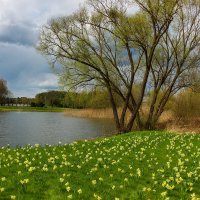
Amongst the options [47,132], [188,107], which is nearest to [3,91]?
[47,132]

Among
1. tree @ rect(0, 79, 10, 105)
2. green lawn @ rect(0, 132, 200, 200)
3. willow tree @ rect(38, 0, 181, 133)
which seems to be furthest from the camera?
tree @ rect(0, 79, 10, 105)

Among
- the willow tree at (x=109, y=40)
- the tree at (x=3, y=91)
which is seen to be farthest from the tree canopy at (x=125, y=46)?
the tree at (x=3, y=91)

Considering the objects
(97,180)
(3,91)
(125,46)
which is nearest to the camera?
(97,180)

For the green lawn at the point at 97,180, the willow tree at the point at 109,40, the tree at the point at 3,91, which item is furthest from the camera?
the tree at the point at 3,91

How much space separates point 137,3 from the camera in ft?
123

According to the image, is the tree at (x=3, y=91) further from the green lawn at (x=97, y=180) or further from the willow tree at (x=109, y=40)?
the green lawn at (x=97, y=180)

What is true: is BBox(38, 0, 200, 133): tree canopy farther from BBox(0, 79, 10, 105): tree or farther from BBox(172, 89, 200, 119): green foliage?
BBox(0, 79, 10, 105): tree

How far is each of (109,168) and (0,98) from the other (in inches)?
6391

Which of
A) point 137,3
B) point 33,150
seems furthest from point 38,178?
point 137,3

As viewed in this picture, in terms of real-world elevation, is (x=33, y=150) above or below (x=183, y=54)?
below

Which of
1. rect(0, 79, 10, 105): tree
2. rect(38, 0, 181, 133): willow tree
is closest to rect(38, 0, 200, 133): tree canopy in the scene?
rect(38, 0, 181, 133): willow tree

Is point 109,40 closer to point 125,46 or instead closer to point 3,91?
point 125,46

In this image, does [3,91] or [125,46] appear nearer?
[125,46]

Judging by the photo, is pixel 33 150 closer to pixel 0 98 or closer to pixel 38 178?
pixel 38 178
